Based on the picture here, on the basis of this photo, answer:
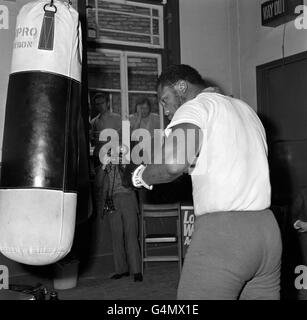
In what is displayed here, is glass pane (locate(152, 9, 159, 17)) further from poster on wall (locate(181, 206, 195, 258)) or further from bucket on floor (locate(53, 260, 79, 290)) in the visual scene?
bucket on floor (locate(53, 260, 79, 290))

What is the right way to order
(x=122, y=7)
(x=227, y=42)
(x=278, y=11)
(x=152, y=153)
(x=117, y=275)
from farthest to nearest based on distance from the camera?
1. (x=227, y=42)
2. (x=122, y=7)
3. (x=278, y=11)
4. (x=117, y=275)
5. (x=152, y=153)

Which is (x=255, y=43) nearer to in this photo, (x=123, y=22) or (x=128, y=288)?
(x=123, y=22)

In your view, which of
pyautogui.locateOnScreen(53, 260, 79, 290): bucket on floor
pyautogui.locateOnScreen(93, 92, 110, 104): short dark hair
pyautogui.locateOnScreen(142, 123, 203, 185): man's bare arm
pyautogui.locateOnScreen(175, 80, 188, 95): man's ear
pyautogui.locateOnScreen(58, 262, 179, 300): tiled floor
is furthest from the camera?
pyautogui.locateOnScreen(93, 92, 110, 104): short dark hair

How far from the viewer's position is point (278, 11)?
5098 millimetres

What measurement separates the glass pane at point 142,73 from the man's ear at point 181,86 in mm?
3799

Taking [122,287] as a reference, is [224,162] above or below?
above

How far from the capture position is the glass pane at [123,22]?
538cm

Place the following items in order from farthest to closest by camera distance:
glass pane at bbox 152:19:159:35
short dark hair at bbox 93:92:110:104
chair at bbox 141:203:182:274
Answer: glass pane at bbox 152:19:159:35 < short dark hair at bbox 93:92:110:104 < chair at bbox 141:203:182:274

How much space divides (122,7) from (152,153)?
4175 millimetres

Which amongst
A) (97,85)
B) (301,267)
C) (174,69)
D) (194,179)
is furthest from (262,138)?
(97,85)

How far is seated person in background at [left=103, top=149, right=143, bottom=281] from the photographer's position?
4.71 meters

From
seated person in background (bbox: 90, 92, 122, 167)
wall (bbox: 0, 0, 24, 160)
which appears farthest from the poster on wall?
wall (bbox: 0, 0, 24, 160)

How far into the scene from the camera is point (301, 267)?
463cm

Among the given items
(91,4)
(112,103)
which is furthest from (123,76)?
(91,4)
